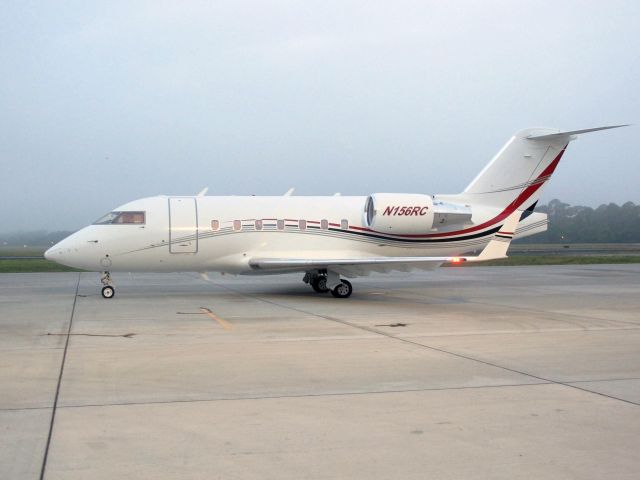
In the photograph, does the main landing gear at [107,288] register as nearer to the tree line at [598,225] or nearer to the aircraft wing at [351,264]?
the aircraft wing at [351,264]

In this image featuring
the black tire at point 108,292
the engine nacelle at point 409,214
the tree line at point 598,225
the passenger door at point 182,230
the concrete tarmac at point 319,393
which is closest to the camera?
the concrete tarmac at point 319,393

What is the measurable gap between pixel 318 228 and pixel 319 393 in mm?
12727

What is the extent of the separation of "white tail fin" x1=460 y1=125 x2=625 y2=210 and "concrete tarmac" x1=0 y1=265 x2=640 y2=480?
5.79 metres

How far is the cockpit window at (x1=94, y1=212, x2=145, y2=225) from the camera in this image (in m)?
19.2

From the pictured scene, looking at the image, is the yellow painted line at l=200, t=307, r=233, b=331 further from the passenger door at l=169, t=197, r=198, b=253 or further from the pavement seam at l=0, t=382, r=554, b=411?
the pavement seam at l=0, t=382, r=554, b=411

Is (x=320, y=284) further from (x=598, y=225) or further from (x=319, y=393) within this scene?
(x=598, y=225)

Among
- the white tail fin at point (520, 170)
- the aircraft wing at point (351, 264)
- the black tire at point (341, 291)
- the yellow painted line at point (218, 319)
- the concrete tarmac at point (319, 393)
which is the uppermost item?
the white tail fin at point (520, 170)

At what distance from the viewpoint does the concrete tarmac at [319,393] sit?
5.33 metres

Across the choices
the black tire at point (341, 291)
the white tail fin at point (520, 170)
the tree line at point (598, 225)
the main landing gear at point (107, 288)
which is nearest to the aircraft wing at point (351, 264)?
the black tire at point (341, 291)

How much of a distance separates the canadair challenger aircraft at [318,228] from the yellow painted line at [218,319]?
10.7 feet

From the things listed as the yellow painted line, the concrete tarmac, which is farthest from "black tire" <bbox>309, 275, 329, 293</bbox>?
the yellow painted line

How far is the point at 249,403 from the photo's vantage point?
7.16 metres

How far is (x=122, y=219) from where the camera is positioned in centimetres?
1920

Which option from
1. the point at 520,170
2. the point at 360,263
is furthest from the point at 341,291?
the point at 520,170
